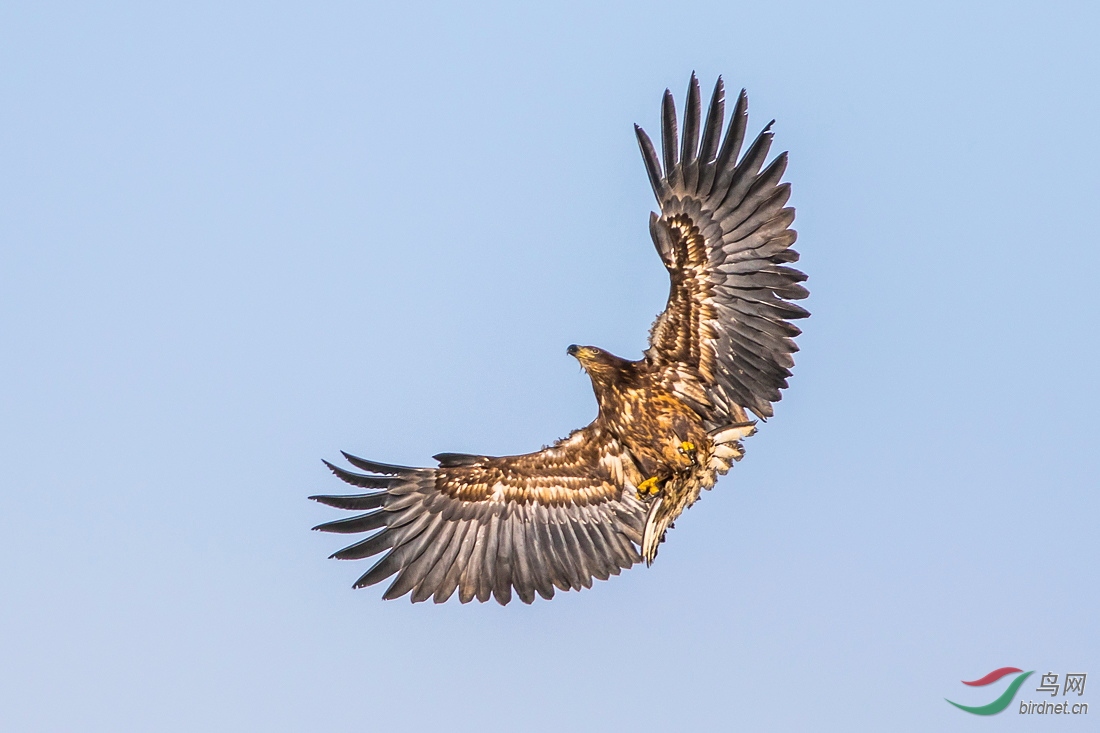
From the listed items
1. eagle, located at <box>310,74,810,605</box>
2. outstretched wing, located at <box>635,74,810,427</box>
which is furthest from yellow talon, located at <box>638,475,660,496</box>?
outstretched wing, located at <box>635,74,810,427</box>

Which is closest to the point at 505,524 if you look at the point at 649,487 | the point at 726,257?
the point at 649,487

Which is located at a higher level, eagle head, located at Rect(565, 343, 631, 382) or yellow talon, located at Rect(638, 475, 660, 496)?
eagle head, located at Rect(565, 343, 631, 382)

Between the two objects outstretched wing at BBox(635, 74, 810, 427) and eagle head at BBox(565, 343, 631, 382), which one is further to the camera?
eagle head at BBox(565, 343, 631, 382)

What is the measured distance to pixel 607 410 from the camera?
1895 centimetres

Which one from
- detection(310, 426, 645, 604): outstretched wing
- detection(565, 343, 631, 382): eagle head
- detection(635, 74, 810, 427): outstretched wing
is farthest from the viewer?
detection(310, 426, 645, 604): outstretched wing

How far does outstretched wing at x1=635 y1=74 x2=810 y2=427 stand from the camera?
57.0 ft

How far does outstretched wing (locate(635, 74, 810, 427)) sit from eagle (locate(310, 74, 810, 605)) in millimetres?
16

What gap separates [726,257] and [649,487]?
10.1ft

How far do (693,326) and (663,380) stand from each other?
832 mm

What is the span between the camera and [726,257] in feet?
58.1

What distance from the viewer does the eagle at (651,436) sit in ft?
57.4

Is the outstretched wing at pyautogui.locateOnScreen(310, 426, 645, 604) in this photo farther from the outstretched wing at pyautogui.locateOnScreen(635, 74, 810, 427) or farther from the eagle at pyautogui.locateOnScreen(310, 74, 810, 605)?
the outstretched wing at pyautogui.locateOnScreen(635, 74, 810, 427)

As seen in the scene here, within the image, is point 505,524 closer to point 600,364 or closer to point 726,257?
point 600,364

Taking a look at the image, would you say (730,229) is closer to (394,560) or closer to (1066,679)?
(394,560)
